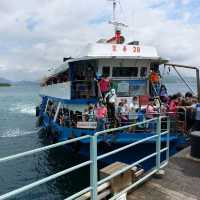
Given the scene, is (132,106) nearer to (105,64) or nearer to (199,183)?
(105,64)

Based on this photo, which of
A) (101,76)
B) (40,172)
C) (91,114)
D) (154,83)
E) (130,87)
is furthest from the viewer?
(154,83)

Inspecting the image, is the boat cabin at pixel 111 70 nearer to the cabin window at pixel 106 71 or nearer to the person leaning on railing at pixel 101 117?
the cabin window at pixel 106 71

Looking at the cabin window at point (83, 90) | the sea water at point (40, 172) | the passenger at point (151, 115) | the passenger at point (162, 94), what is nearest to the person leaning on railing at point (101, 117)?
the passenger at point (151, 115)

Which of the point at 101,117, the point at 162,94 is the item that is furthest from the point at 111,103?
the point at 162,94

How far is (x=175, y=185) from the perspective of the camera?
5.37 metres

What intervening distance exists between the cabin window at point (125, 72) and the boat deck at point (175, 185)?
A: 21.5ft

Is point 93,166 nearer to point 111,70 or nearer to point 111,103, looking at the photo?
point 111,103

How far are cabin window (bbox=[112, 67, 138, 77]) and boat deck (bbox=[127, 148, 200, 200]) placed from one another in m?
6.56

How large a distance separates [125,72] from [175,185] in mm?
7933

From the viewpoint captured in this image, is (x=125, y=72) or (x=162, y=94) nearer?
(x=125, y=72)

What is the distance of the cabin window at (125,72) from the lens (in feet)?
41.4

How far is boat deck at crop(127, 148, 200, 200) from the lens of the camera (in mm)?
4918

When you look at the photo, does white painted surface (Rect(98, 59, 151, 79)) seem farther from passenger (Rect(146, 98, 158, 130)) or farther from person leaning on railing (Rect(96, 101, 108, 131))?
passenger (Rect(146, 98, 158, 130))

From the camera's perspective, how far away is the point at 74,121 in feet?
39.0
